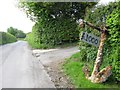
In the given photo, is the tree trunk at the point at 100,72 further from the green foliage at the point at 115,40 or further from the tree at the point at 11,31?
the tree at the point at 11,31

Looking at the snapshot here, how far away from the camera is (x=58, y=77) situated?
26.3ft

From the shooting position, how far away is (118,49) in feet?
20.5

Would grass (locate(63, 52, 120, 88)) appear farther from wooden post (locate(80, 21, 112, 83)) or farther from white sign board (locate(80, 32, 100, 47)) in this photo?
white sign board (locate(80, 32, 100, 47))

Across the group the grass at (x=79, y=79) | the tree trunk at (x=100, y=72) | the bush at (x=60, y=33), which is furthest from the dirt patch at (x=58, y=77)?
the bush at (x=60, y=33)

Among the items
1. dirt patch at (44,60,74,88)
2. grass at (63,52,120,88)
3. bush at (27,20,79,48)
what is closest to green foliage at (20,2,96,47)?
bush at (27,20,79,48)

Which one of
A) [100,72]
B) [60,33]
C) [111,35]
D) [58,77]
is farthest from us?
[60,33]

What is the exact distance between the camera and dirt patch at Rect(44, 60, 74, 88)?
278 inches

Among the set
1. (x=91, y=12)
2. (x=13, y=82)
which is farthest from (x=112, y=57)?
(x=13, y=82)

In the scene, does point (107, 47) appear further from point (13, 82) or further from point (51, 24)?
point (51, 24)

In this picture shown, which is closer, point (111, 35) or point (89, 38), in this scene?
point (111, 35)

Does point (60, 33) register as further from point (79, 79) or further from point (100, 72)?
point (100, 72)

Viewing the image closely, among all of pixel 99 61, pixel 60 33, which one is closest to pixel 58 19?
pixel 60 33

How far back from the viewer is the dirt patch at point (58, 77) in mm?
7063

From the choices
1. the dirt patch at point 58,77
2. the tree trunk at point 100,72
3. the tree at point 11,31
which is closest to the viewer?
the tree trunk at point 100,72
